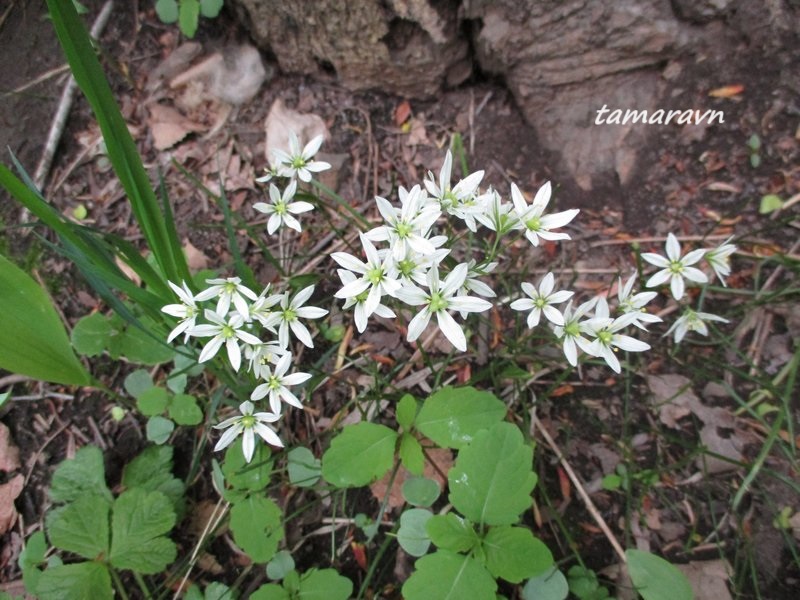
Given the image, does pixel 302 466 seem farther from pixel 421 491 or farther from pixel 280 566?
pixel 421 491

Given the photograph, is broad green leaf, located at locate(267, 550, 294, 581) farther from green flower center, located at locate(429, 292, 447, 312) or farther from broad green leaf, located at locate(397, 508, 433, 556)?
green flower center, located at locate(429, 292, 447, 312)

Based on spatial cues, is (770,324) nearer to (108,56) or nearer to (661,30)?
(661,30)

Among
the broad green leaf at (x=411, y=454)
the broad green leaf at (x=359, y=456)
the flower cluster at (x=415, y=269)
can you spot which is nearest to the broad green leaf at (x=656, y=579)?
the broad green leaf at (x=411, y=454)

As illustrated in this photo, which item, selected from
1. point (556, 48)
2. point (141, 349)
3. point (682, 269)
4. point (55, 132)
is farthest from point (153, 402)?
point (556, 48)

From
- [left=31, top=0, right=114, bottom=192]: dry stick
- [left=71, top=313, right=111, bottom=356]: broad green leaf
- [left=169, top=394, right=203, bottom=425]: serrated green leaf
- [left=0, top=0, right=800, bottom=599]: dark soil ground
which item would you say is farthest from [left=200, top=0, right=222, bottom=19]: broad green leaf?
[left=169, top=394, right=203, bottom=425]: serrated green leaf

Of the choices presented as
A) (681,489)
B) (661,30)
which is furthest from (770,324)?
(661,30)
